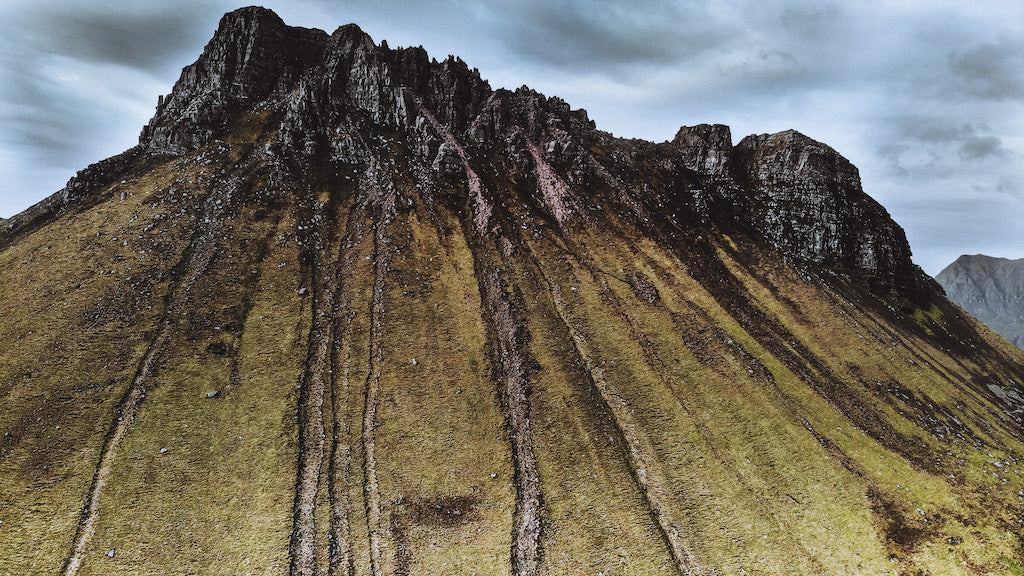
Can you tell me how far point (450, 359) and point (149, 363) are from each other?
35485mm

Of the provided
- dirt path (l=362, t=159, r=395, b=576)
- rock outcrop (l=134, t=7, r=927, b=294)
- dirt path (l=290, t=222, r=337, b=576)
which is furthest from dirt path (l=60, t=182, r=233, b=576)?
rock outcrop (l=134, t=7, r=927, b=294)

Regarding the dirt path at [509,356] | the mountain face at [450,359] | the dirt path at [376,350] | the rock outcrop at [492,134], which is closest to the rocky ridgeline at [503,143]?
the rock outcrop at [492,134]

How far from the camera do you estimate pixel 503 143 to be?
106625 mm

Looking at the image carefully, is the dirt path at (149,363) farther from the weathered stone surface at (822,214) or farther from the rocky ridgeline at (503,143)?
the weathered stone surface at (822,214)

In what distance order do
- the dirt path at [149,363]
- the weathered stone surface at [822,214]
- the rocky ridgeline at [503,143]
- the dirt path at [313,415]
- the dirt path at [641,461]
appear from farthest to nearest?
the weathered stone surface at [822,214] < the rocky ridgeline at [503,143] < the dirt path at [641,461] < the dirt path at [313,415] < the dirt path at [149,363]

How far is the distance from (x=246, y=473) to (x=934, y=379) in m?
103

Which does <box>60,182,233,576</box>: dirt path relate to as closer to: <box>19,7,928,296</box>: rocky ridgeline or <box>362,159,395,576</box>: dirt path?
<box>19,7,928,296</box>: rocky ridgeline

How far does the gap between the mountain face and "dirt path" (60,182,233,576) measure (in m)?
0.37

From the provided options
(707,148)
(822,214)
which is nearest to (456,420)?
(822,214)

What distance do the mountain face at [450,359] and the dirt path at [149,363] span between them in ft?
1.23

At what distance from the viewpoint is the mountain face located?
41.3m

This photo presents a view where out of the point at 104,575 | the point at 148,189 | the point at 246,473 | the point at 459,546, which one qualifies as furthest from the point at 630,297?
the point at 148,189

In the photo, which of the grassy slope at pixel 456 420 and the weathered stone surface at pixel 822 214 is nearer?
the grassy slope at pixel 456 420

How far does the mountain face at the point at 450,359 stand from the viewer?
41312 mm
